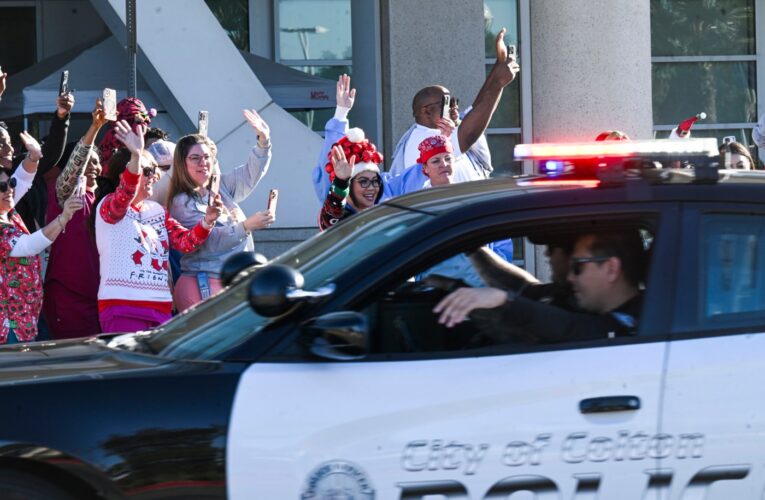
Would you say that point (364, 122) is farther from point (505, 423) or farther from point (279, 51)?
point (505, 423)

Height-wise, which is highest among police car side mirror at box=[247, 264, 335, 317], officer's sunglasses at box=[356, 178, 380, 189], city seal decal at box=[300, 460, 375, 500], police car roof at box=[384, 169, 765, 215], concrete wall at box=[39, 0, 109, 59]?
concrete wall at box=[39, 0, 109, 59]

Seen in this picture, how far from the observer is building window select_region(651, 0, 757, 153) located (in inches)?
618

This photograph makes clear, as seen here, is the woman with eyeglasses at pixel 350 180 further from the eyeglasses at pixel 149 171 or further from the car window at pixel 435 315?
the car window at pixel 435 315

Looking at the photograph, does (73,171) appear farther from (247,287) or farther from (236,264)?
(247,287)

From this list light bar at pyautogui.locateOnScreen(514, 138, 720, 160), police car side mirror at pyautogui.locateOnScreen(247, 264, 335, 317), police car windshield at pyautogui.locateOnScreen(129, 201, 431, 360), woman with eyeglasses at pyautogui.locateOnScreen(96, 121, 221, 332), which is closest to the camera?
police car side mirror at pyautogui.locateOnScreen(247, 264, 335, 317)

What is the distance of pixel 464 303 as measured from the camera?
4051 mm

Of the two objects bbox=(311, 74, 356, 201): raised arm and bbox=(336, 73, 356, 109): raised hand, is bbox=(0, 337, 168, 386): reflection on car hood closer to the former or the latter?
bbox=(311, 74, 356, 201): raised arm

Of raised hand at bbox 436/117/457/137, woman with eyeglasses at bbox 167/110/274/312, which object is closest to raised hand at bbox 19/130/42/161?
woman with eyeglasses at bbox 167/110/274/312

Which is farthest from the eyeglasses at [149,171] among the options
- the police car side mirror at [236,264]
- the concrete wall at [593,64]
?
the concrete wall at [593,64]

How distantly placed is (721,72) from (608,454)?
12737 mm

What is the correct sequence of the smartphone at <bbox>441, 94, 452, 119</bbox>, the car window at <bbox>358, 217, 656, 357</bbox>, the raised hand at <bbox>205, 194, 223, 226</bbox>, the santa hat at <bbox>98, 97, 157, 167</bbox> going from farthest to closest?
the smartphone at <bbox>441, 94, 452, 119</bbox> < the santa hat at <bbox>98, 97, 157, 167</bbox> < the raised hand at <bbox>205, 194, 223, 226</bbox> < the car window at <bbox>358, 217, 656, 357</bbox>

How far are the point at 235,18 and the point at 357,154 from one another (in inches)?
334

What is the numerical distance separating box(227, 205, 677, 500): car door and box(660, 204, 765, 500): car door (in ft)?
0.28

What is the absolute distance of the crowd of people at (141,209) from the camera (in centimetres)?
690
